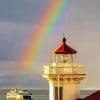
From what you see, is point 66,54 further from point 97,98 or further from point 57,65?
point 97,98

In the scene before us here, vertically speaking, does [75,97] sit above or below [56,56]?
below

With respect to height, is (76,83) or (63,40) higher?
(63,40)

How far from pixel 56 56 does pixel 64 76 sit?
161 centimetres

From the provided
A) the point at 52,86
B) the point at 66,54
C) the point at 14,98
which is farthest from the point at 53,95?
the point at 14,98

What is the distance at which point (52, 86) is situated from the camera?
26844 mm

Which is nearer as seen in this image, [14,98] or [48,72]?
[48,72]

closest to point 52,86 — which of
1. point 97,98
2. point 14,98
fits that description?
point 97,98

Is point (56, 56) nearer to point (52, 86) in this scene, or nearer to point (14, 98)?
point (52, 86)

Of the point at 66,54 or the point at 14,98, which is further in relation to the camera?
the point at 14,98

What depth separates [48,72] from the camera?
86.8ft

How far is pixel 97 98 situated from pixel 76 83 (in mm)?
1367

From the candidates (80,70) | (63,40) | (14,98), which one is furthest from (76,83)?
(14,98)

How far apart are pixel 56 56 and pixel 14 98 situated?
287ft

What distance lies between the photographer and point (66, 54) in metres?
27.3
